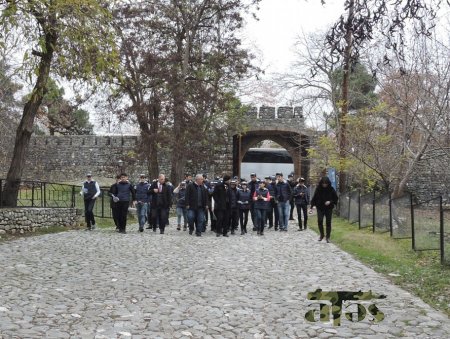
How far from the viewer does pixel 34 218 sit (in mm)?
13469

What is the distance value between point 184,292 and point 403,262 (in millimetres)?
4463

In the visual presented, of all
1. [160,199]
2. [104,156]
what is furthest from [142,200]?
[104,156]

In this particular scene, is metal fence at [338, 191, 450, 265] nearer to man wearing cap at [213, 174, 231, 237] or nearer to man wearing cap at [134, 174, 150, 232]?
man wearing cap at [213, 174, 231, 237]

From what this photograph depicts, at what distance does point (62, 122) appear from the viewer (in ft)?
137

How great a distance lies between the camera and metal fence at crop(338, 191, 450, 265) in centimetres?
870

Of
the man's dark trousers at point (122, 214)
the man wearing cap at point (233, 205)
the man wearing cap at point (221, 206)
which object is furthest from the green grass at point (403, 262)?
the man's dark trousers at point (122, 214)

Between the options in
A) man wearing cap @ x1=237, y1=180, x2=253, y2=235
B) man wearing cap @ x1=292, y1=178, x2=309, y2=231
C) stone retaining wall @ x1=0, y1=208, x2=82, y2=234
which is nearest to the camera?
stone retaining wall @ x1=0, y1=208, x2=82, y2=234

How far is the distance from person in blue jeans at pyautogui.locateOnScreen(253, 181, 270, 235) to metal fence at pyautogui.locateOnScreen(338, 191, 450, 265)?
2.82 meters

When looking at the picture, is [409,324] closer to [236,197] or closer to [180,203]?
[236,197]

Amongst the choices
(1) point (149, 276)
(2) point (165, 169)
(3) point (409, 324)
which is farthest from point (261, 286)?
(2) point (165, 169)

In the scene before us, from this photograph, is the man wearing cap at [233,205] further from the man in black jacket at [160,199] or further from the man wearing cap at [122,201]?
the man wearing cap at [122,201]

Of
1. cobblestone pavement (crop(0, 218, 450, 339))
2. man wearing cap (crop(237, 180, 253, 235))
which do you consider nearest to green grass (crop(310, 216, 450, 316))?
cobblestone pavement (crop(0, 218, 450, 339))

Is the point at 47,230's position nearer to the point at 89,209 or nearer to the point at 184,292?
the point at 89,209

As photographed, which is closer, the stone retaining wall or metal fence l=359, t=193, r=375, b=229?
the stone retaining wall
